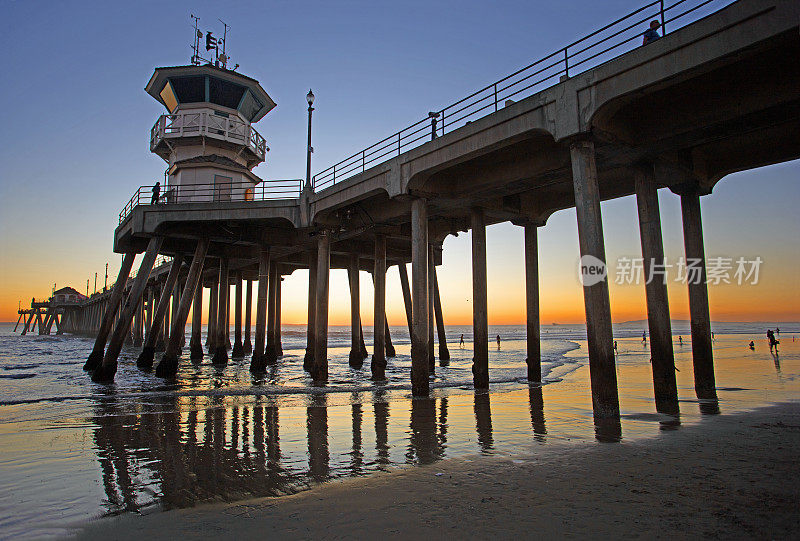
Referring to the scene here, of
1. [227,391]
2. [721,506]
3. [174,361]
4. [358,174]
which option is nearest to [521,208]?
[358,174]

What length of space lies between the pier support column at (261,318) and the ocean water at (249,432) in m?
5.64

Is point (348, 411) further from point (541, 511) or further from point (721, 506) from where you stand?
point (721, 506)

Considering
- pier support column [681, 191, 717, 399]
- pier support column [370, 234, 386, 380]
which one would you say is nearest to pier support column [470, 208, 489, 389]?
pier support column [370, 234, 386, 380]

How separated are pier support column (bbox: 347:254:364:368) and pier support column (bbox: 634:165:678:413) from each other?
52.0ft

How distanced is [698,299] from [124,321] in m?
22.6

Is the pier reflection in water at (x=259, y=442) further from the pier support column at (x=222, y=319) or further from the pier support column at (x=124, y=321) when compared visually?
the pier support column at (x=222, y=319)

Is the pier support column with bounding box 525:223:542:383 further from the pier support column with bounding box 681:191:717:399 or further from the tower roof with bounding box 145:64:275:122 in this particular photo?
the tower roof with bounding box 145:64:275:122

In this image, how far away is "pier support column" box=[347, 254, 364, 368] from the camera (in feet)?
86.4

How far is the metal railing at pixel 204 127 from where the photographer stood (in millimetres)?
27250

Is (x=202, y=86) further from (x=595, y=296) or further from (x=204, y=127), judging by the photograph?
(x=595, y=296)

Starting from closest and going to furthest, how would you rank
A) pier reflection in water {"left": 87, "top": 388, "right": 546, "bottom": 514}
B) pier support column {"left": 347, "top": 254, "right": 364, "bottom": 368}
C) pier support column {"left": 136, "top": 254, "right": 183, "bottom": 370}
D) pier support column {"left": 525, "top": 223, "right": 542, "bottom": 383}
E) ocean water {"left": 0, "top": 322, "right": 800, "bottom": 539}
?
ocean water {"left": 0, "top": 322, "right": 800, "bottom": 539} < pier reflection in water {"left": 87, "top": 388, "right": 546, "bottom": 514} < pier support column {"left": 525, "top": 223, "right": 542, "bottom": 383} < pier support column {"left": 136, "top": 254, "right": 183, "bottom": 370} < pier support column {"left": 347, "top": 254, "right": 364, "bottom": 368}

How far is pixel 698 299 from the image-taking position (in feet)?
Result: 47.7

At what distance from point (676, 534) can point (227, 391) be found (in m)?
15.6

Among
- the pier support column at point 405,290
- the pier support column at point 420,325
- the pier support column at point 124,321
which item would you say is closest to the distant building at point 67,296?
the pier support column at point 124,321
